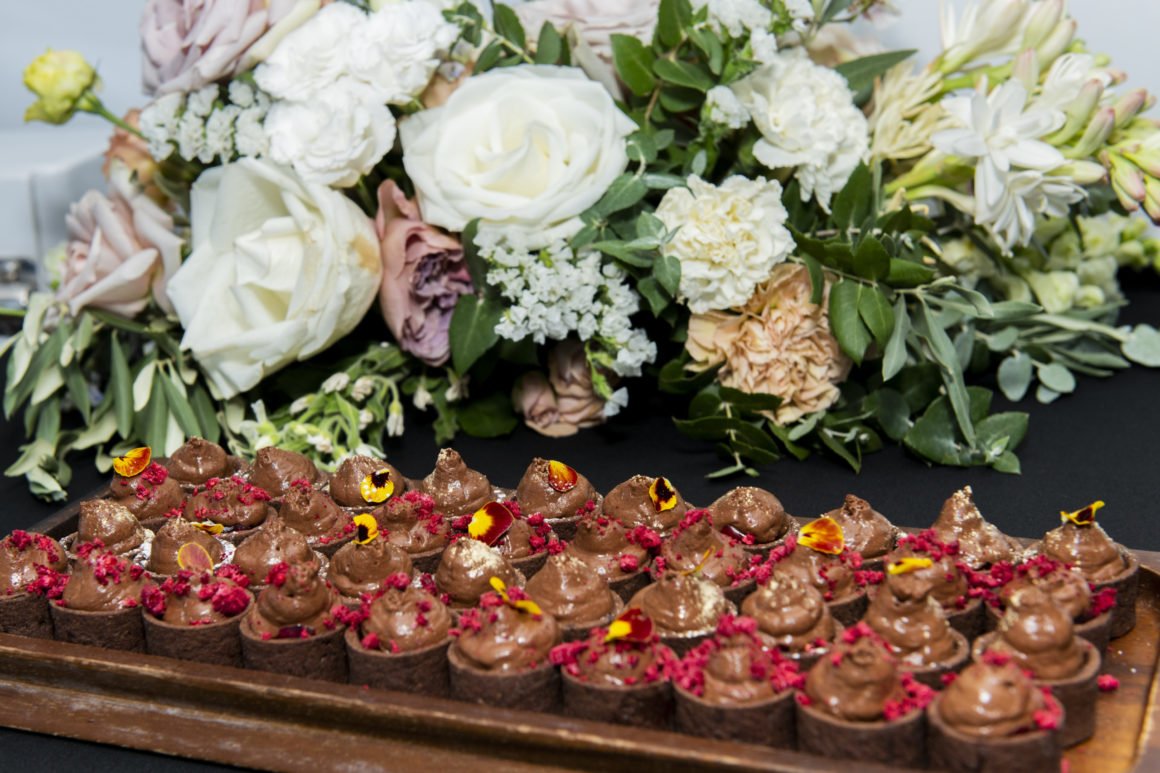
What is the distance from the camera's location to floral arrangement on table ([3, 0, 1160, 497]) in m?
1.53

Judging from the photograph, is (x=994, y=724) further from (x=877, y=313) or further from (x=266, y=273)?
(x=266, y=273)

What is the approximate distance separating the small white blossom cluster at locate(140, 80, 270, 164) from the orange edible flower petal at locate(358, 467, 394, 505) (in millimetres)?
550

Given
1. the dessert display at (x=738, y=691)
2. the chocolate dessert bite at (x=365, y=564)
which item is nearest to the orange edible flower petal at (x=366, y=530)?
the chocolate dessert bite at (x=365, y=564)

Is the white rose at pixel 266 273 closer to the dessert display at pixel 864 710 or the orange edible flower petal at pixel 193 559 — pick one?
the orange edible flower petal at pixel 193 559

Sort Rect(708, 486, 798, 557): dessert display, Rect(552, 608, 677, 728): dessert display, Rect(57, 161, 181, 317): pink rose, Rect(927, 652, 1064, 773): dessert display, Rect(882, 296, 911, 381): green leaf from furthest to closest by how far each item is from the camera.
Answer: Rect(57, 161, 181, 317): pink rose
Rect(882, 296, 911, 381): green leaf
Rect(708, 486, 798, 557): dessert display
Rect(552, 608, 677, 728): dessert display
Rect(927, 652, 1064, 773): dessert display

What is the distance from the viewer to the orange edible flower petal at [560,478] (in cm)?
128

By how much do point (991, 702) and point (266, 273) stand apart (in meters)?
1.04

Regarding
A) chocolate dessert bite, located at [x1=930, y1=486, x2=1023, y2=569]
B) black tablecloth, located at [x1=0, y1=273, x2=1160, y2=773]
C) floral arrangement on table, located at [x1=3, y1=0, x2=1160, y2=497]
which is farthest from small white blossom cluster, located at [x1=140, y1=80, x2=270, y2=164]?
chocolate dessert bite, located at [x1=930, y1=486, x2=1023, y2=569]

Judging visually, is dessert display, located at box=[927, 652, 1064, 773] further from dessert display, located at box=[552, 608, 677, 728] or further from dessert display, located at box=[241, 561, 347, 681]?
dessert display, located at box=[241, 561, 347, 681]

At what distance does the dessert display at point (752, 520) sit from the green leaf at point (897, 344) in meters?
0.30

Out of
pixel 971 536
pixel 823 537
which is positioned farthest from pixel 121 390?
pixel 971 536

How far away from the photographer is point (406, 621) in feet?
3.46

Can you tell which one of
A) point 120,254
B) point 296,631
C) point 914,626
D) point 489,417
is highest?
point 914,626

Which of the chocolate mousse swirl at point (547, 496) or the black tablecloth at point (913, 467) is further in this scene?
the black tablecloth at point (913, 467)
